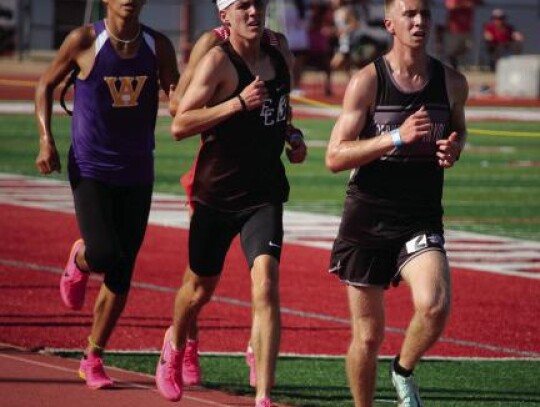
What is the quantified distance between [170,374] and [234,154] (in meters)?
1.21

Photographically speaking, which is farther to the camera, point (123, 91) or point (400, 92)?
point (123, 91)

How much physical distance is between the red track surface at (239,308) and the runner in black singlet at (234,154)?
74.8 inches

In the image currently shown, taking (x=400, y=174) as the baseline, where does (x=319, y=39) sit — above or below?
below

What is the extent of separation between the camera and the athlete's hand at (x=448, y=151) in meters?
8.15

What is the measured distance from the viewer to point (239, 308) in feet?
42.9

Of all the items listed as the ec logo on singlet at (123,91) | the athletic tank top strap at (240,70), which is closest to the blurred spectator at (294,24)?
the ec logo on singlet at (123,91)

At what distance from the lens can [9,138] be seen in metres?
29.5

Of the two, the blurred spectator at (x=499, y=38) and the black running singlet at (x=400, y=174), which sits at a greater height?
the black running singlet at (x=400, y=174)

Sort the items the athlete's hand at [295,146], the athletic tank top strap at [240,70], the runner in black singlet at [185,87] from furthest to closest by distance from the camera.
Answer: the runner in black singlet at [185,87], the athlete's hand at [295,146], the athletic tank top strap at [240,70]

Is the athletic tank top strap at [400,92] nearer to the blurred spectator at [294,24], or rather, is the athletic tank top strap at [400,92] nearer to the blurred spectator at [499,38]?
the blurred spectator at [294,24]

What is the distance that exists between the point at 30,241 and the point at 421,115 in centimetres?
931

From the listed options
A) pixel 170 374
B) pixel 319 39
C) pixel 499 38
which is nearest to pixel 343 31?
pixel 319 39

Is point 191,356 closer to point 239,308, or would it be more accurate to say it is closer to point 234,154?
point 234,154

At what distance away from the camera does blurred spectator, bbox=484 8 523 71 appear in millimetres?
49375
